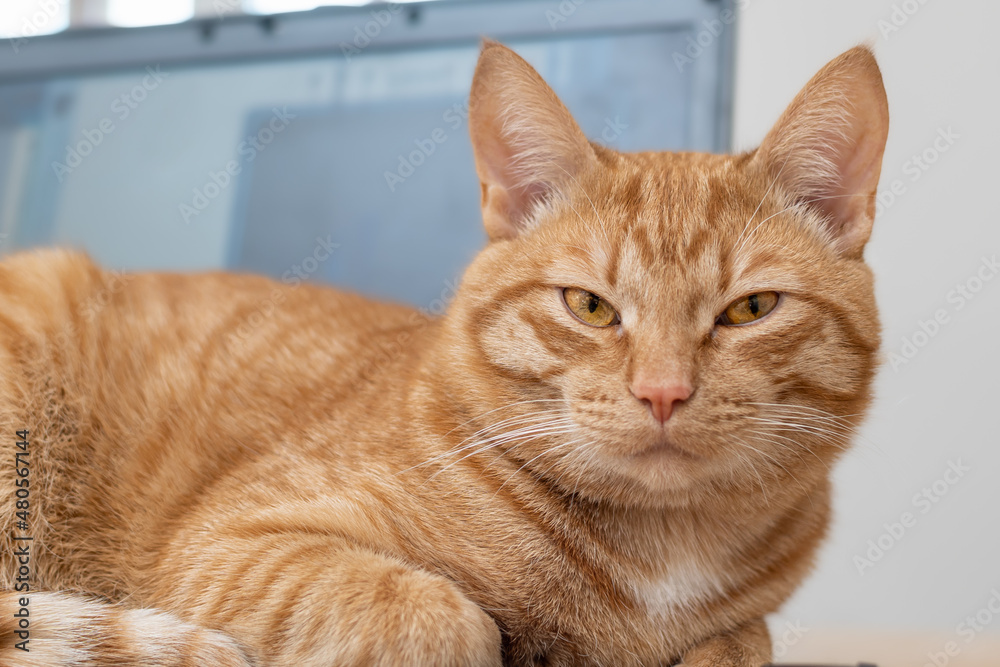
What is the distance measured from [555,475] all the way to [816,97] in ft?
2.88

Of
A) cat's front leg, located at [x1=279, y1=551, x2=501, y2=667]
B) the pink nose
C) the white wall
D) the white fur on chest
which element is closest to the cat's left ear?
the pink nose

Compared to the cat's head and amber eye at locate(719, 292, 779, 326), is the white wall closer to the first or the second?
the cat's head

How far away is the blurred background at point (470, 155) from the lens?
9.34 feet

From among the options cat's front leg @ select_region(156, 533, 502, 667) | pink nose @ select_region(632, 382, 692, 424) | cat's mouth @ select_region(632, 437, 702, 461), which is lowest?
cat's front leg @ select_region(156, 533, 502, 667)

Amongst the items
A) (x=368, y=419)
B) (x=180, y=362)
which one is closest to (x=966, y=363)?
(x=368, y=419)

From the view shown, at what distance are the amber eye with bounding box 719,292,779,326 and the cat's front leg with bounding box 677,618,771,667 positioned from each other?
0.61 metres

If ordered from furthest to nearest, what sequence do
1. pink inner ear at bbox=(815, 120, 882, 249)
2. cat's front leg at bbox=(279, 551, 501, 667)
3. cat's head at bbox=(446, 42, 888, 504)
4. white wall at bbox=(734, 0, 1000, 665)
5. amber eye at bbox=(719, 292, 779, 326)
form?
white wall at bbox=(734, 0, 1000, 665), pink inner ear at bbox=(815, 120, 882, 249), amber eye at bbox=(719, 292, 779, 326), cat's head at bbox=(446, 42, 888, 504), cat's front leg at bbox=(279, 551, 501, 667)

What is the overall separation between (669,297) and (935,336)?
1964 millimetres

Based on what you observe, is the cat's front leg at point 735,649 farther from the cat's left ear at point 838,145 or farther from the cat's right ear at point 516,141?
the cat's right ear at point 516,141

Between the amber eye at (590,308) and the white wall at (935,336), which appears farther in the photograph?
the white wall at (935,336)

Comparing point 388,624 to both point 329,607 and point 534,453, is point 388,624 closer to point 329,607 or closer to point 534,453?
point 329,607

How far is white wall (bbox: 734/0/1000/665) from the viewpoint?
281 centimetres

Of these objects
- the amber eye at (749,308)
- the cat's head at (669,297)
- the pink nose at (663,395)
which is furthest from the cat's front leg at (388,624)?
the amber eye at (749,308)

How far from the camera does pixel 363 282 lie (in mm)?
3840
